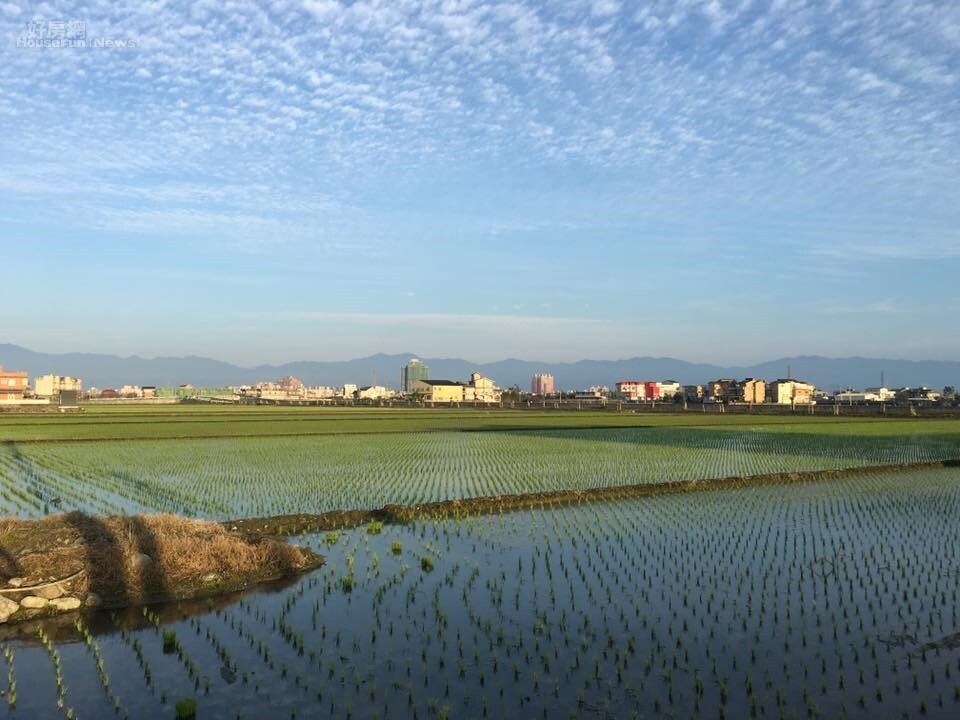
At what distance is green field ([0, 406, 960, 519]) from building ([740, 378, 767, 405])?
72117 millimetres

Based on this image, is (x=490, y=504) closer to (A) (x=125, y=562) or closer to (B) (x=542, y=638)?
(A) (x=125, y=562)

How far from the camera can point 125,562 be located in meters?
8.23

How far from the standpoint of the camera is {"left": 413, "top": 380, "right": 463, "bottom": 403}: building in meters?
117

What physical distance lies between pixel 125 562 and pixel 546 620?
4.65 meters

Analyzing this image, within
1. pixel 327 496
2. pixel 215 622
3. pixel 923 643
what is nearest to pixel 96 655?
pixel 215 622

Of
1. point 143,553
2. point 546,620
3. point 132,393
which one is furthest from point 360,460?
point 132,393

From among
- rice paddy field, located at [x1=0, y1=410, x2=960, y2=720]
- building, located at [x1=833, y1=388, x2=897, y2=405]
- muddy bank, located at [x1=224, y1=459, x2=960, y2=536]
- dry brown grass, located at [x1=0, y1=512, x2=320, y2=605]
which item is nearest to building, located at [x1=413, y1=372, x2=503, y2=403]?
building, located at [x1=833, y1=388, x2=897, y2=405]

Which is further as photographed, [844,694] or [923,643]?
[923,643]

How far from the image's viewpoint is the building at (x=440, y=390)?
117 metres

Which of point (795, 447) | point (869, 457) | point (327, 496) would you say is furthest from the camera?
point (795, 447)

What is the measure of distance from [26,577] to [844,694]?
24.8 ft

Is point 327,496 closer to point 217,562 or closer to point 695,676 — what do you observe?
point 217,562

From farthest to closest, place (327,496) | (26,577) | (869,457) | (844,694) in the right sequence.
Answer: (869,457) < (327,496) < (26,577) < (844,694)

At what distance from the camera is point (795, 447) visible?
26.4 meters
